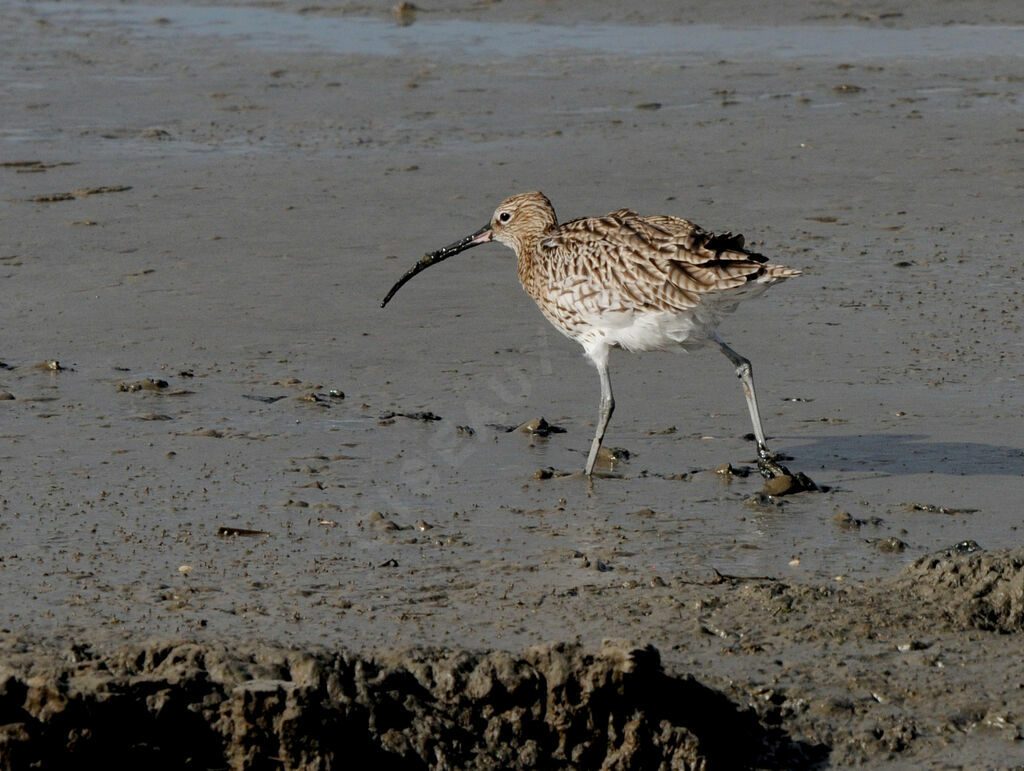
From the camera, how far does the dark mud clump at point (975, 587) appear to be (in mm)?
5148

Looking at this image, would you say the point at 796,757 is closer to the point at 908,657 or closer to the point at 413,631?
the point at 908,657

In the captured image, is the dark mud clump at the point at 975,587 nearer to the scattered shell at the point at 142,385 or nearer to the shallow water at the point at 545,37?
the scattered shell at the point at 142,385

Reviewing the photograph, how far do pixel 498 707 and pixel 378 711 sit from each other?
1.01 ft

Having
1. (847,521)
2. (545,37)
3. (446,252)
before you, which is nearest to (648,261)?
(847,521)

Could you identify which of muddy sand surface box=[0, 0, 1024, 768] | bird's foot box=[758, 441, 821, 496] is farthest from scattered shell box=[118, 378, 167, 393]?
bird's foot box=[758, 441, 821, 496]

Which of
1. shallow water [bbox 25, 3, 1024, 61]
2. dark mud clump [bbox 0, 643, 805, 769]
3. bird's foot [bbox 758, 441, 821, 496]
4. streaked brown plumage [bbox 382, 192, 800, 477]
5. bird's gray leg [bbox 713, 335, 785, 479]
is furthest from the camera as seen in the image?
shallow water [bbox 25, 3, 1024, 61]

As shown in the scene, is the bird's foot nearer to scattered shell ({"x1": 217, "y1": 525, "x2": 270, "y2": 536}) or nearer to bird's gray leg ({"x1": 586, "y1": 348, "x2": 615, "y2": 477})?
bird's gray leg ({"x1": 586, "y1": 348, "x2": 615, "y2": 477})

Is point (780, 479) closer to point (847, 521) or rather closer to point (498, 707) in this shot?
point (847, 521)

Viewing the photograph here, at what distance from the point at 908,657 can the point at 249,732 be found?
6.28ft

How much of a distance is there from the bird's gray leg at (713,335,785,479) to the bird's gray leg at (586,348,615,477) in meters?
0.49

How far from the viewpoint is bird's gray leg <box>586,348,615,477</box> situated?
22.5ft

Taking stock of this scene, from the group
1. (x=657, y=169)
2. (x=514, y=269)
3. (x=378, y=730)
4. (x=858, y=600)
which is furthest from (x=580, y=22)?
(x=378, y=730)

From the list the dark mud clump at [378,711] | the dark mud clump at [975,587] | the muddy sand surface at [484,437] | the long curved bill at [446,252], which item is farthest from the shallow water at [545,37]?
the dark mud clump at [378,711]

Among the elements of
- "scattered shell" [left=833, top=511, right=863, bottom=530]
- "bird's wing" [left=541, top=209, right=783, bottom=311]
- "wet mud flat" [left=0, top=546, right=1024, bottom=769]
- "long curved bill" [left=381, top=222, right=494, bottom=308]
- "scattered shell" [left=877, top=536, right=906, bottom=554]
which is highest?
"bird's wing" [left=541, top=209, right=783, bottom=311]
